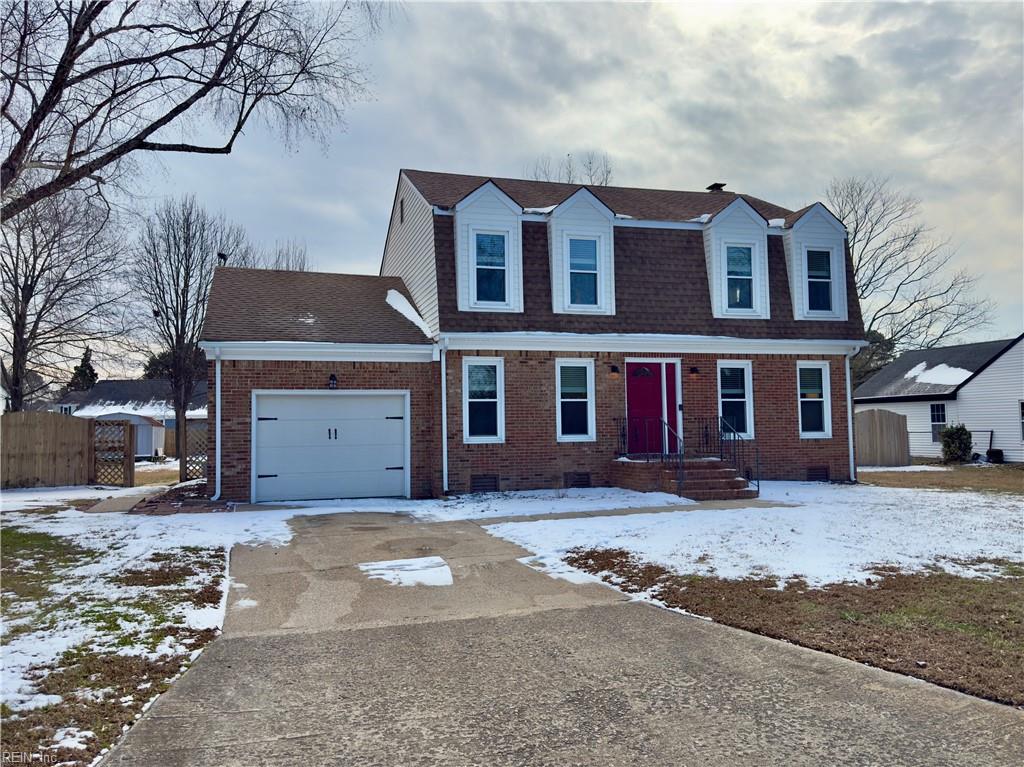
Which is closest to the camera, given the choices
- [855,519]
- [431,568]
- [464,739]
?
[464,739]

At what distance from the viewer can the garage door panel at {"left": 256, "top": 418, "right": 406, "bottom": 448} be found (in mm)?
13797

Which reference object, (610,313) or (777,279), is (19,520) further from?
(777,279)

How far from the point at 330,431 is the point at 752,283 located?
963cm

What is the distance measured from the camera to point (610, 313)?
15070 mm

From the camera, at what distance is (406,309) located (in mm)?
16094

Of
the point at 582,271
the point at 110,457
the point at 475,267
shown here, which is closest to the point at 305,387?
the point at 475,267

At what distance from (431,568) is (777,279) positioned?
11665 millimetres

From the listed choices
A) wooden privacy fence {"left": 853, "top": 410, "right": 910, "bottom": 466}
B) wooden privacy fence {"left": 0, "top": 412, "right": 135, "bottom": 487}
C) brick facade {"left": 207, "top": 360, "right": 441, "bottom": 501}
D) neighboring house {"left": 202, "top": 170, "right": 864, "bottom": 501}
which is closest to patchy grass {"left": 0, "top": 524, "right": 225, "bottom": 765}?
brick facade {"left": 207, "top": 360, "right": 441, "bottom": 501}

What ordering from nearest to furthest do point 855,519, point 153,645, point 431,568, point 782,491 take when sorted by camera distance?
1. point 153,645
2. point 431,568
3. point 855,519
4. point 782,491

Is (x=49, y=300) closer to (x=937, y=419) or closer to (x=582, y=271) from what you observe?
(x=582, y=271)

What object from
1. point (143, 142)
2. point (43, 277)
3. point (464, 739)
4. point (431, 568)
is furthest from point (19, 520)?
point (43, 277)

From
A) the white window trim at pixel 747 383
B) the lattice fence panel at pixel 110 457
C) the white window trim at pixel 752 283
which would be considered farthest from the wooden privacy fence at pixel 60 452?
the white window trim at pixel 752 283

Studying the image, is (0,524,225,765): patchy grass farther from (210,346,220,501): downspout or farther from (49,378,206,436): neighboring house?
(49,378,206,436): neighboring house

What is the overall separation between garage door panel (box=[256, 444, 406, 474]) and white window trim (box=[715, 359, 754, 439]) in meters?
6.93
